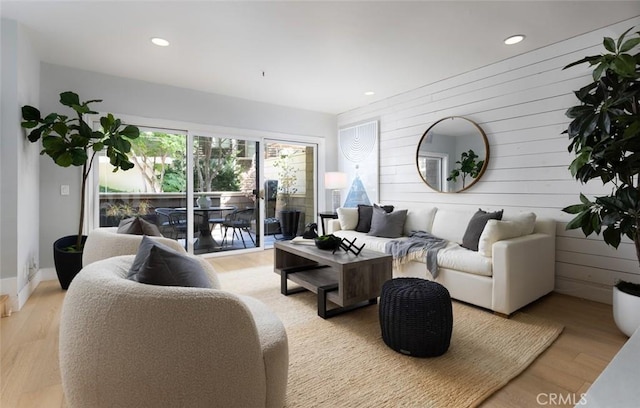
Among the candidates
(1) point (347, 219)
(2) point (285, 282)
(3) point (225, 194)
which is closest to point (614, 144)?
(2) point (285, 282)

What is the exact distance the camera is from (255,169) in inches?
204

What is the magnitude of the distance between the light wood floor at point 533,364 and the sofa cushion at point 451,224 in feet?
3.29

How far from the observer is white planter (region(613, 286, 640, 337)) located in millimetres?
2090

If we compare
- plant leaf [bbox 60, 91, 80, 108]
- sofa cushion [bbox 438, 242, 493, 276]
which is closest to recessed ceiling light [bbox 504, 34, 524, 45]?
sofa cushion [bbox 438, 242, 493, 276]

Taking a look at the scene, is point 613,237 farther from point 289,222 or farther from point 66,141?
point 66,141

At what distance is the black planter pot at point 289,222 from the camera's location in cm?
566

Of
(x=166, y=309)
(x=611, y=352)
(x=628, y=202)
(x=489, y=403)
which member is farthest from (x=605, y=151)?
(x=166, y=309)

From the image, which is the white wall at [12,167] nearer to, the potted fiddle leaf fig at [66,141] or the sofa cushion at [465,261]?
the potted fiddle leaf fig at [66,141]

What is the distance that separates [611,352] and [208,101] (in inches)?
199

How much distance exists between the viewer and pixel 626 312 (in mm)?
2160

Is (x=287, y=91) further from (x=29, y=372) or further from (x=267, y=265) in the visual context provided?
(x=29, y=372)

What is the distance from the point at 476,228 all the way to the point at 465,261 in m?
0.52

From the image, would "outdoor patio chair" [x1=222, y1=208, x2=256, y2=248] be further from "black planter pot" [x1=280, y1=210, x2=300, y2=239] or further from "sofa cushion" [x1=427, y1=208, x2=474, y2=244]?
"sofa cushion" [x1=427, y1=208, x2=474, y2=244]

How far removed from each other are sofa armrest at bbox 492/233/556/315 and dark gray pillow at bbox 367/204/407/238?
1.46 m
